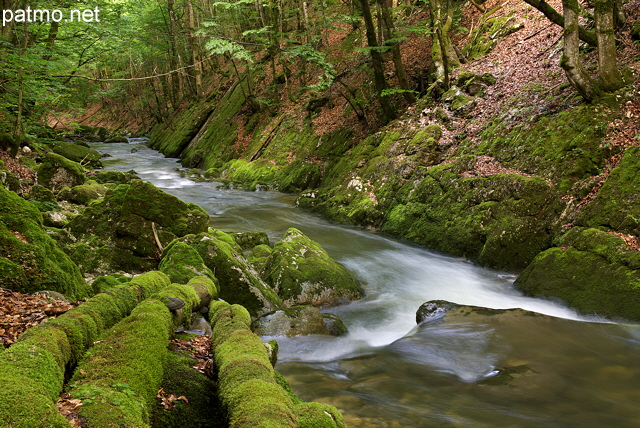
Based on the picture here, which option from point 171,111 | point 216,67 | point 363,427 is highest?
point 216,67

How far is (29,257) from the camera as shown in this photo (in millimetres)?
4406

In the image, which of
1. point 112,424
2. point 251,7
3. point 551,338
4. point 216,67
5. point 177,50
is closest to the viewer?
point 112,424

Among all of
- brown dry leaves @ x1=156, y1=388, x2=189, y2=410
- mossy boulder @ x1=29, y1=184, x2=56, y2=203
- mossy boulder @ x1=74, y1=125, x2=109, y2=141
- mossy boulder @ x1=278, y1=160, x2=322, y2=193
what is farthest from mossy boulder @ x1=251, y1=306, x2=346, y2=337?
mossy boulder @ x1=74, y1=125, x2=109, y2=141

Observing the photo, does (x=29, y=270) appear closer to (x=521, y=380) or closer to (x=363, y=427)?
(x=363, y=427)

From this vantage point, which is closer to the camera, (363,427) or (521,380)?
(363,427)

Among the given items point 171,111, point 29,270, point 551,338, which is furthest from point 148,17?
point 551,338

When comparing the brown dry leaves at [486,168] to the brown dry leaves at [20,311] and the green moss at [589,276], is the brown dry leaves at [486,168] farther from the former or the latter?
the brown dry leaves at [20,311]

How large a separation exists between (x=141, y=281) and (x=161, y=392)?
2.00 metres

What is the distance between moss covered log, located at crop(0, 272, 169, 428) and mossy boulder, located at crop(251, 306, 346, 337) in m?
2.87

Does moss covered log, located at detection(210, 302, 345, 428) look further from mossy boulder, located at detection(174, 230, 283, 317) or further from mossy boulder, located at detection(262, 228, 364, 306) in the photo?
mossy boulder, located at detection(262, 228, 364, 306)

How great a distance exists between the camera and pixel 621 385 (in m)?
4.67

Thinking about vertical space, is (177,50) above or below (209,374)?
above

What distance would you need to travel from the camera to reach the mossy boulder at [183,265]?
593 centimetres

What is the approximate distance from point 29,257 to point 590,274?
→ 8.39 m
